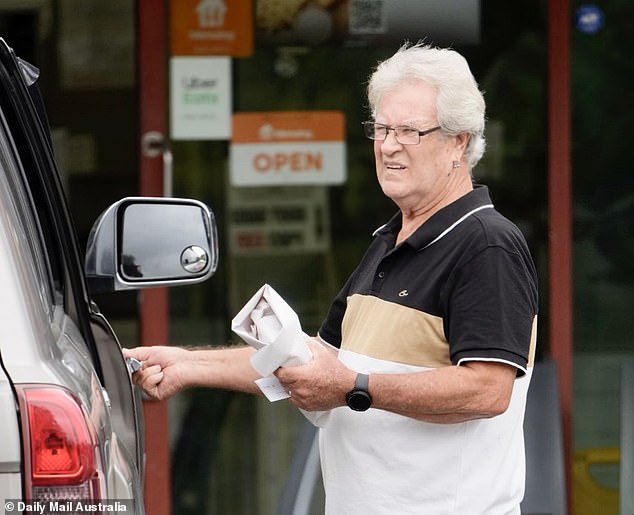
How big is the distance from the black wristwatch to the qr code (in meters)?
3.30

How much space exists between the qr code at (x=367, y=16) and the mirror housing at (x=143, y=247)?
9.26 ft

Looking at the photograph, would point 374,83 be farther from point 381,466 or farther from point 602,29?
point 602,29

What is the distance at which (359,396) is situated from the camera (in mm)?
Answer: 2590

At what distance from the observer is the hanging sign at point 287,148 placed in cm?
565

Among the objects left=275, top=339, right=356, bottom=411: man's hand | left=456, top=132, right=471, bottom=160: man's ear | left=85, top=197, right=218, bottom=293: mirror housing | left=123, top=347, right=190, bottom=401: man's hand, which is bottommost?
left=123, top=347, right=190, bottom=401: man's hand

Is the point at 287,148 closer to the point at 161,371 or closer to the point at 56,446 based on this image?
the point at 161,371

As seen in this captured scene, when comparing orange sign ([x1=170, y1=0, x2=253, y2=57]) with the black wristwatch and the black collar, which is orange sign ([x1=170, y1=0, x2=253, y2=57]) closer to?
the black collar

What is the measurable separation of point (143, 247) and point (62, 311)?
25 centimetres

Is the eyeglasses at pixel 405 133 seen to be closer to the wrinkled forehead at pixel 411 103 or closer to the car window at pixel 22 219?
the wrinkled forehead at pixel 411 103

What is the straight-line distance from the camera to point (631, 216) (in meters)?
5.77

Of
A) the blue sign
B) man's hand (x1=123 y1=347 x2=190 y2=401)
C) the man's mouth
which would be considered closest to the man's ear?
the man's mouth

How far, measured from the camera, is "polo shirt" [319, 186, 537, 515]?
2.61 meters

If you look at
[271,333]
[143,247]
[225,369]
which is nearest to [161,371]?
[225,369]

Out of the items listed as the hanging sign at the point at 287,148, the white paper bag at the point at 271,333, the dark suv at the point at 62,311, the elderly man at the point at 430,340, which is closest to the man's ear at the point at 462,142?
the elderly man at the point at 430,340
